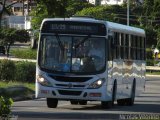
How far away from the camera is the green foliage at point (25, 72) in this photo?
1501 inches

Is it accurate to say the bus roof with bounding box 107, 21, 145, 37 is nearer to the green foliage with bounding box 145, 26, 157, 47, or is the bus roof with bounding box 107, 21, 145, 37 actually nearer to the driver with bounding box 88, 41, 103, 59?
the driver with bounding box 88, 41, 103, 59

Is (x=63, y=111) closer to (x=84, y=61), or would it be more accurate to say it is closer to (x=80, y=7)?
(x=84, y=61)

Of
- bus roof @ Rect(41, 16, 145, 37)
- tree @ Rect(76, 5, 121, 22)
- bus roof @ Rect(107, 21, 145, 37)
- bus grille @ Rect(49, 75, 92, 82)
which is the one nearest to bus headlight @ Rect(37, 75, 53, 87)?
bus grille @ Rect(49, 75, 92, 82)

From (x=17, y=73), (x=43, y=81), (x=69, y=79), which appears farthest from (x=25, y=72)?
(x=69, y=79)

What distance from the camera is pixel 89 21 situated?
2314 centimetres

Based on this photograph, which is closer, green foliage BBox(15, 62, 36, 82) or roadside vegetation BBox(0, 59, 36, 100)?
roadside vegetation BBox(0, 59, 36, 100)

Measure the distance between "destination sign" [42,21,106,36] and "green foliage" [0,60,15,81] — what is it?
1451 cm

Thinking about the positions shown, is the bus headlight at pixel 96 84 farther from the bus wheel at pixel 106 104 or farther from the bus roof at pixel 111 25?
the bus roof at pixel 111 25

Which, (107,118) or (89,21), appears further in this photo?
(89,21)

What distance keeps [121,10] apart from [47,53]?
94.7 meters

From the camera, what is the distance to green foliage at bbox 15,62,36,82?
38125 mm

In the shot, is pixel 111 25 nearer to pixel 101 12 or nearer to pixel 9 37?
pixel 9 37

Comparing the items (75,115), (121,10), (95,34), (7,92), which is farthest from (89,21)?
(121,10)

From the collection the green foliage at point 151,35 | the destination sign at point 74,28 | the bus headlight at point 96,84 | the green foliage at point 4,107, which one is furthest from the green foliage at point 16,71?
the green foliage at point 151,35
